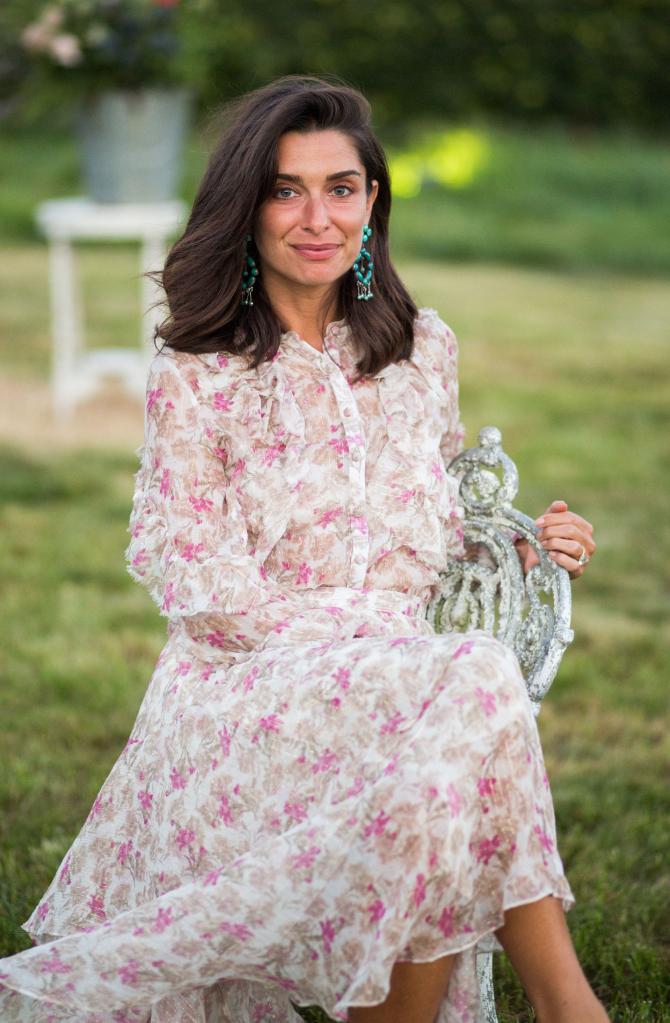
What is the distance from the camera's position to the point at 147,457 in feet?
8.04

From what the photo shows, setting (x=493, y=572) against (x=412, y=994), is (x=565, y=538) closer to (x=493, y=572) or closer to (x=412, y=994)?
(x=493, y=572)

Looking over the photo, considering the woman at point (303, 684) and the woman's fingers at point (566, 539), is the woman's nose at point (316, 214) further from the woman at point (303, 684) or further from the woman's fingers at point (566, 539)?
the woman's fingers at point (566, 539)

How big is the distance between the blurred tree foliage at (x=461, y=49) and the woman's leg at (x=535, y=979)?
483 inches

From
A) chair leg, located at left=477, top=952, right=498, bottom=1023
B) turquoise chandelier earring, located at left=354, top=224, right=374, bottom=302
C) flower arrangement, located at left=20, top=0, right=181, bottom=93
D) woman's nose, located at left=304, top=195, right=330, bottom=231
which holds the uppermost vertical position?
flower arrangement, located at left=20, top=0, right=181, bottom=93

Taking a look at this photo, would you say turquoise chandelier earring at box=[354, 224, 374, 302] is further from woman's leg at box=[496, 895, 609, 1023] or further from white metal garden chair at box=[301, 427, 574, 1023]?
woman's leg at box=[496, 895, 609, 1023]

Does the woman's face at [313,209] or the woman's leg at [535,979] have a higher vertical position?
the woman's face at [313,209]

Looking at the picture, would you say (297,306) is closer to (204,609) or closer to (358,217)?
(358,217)

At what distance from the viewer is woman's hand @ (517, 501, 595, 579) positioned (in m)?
2.52

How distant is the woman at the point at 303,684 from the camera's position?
196cm

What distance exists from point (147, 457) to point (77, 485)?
3468 mm

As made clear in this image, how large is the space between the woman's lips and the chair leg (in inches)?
45.1

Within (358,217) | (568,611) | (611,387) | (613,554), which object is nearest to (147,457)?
(358,217)

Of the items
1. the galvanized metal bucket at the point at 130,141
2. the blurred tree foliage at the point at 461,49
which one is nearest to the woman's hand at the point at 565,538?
the galvanized metal bucket at the point at 130,141

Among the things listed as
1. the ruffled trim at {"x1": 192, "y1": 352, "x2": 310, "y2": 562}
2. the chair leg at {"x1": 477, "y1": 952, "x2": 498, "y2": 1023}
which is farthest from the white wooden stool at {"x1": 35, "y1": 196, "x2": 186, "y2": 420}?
the chair leg at {"x1": 477, "y1": 952, "x2": 498, "y2": 1023}
